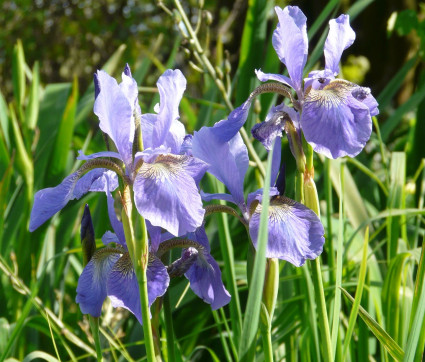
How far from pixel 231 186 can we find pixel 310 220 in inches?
5.8

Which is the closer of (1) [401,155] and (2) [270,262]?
(2) [270,262]

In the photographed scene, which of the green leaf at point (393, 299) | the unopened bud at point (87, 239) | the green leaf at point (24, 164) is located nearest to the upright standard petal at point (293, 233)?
the unopened bud at point (87, 239)

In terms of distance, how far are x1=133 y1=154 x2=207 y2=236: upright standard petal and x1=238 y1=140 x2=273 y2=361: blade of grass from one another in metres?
0.09

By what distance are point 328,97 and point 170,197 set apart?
0.25 m

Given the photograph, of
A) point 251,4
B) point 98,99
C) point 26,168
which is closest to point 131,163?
point 98,99

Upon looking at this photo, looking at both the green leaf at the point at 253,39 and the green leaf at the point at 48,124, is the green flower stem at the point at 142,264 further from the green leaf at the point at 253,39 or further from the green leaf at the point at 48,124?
the green leaf at the point at 253,39

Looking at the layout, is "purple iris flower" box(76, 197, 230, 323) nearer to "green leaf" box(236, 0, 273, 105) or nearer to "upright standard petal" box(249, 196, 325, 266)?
"upright standard petal" box(249, 196, 325, 266)

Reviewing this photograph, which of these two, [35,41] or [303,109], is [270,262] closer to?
[303,109]

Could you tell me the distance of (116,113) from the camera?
Result: 2.46 feet

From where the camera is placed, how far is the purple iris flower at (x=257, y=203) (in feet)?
2.39

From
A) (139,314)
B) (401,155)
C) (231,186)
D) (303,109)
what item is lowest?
(401,155)

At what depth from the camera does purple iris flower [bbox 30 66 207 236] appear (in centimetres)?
69

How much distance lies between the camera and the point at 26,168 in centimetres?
165

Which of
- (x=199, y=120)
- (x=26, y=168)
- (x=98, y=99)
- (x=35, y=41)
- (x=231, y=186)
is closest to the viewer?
(x=98, y=99)
